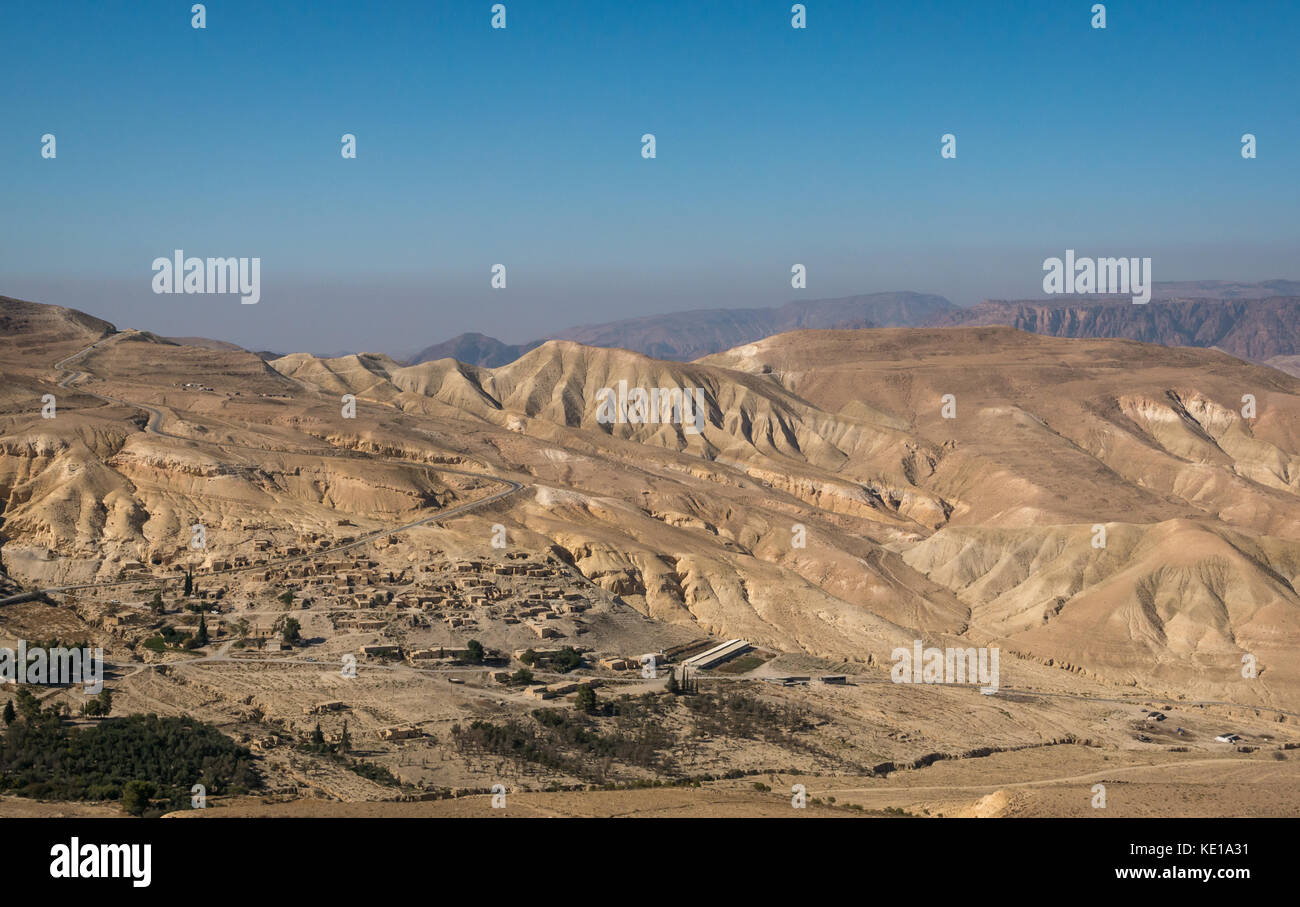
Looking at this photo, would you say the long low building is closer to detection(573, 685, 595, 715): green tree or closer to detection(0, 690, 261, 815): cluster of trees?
detection(573, 685, 595, 715): green tree

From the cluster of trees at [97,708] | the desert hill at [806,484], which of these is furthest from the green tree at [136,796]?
the desert hill at [806,484]

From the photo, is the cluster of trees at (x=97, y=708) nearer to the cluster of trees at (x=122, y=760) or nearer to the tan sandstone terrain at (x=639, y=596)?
the cluster of trees at (x=122, y=760)

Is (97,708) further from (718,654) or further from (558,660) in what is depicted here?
(718,654)

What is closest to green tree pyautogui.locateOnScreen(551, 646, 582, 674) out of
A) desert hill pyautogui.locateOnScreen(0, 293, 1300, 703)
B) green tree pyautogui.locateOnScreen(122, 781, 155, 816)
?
desert hill pyautogui.locateOnScreen(0, 293, 1300, 703)
